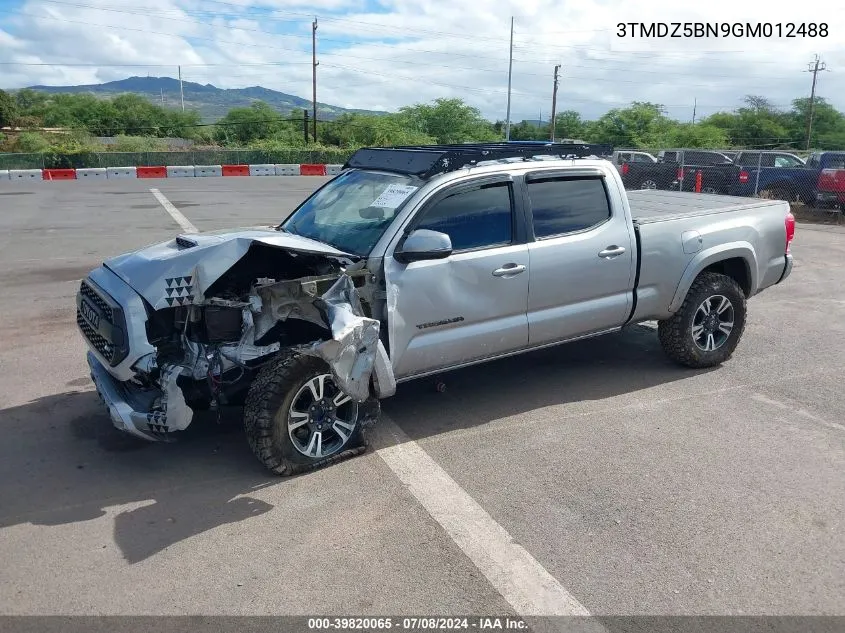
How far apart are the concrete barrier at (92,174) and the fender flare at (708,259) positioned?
103 feet

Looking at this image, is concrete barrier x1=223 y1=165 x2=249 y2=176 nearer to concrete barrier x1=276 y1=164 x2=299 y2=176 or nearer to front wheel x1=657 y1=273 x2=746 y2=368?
concrete barrier x1=276 y1=164 x2=299 y2=176

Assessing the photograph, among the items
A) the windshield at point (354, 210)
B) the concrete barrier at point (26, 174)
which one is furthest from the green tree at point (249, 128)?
the windshield at point (354, 210)

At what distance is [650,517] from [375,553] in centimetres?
151

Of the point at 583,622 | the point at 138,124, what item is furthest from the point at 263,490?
the point at 138,124

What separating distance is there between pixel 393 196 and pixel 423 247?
2.24ft

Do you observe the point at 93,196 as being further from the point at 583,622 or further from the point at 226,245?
the point at 583,622

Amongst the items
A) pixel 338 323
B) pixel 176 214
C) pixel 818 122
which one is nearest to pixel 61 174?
pixel 176 214

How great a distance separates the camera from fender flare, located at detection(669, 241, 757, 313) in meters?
6.01

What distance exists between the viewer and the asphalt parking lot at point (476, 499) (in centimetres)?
332

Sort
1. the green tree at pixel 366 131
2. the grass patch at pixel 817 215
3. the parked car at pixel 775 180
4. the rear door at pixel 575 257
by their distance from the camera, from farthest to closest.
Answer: the green tree at pixel 366 131
the parked car at pixel 775 180
the grass patch at pixel 817 215
the rear door at pixel 575 257

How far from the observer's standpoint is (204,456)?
15.5ft

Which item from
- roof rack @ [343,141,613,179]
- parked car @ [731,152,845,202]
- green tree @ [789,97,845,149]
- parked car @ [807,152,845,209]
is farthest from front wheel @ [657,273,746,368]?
green tree @ [789,97,845,149]

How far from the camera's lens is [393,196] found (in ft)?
16.5

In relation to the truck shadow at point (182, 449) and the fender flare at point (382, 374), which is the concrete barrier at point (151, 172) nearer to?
the truck shadow at point (182, 449)
